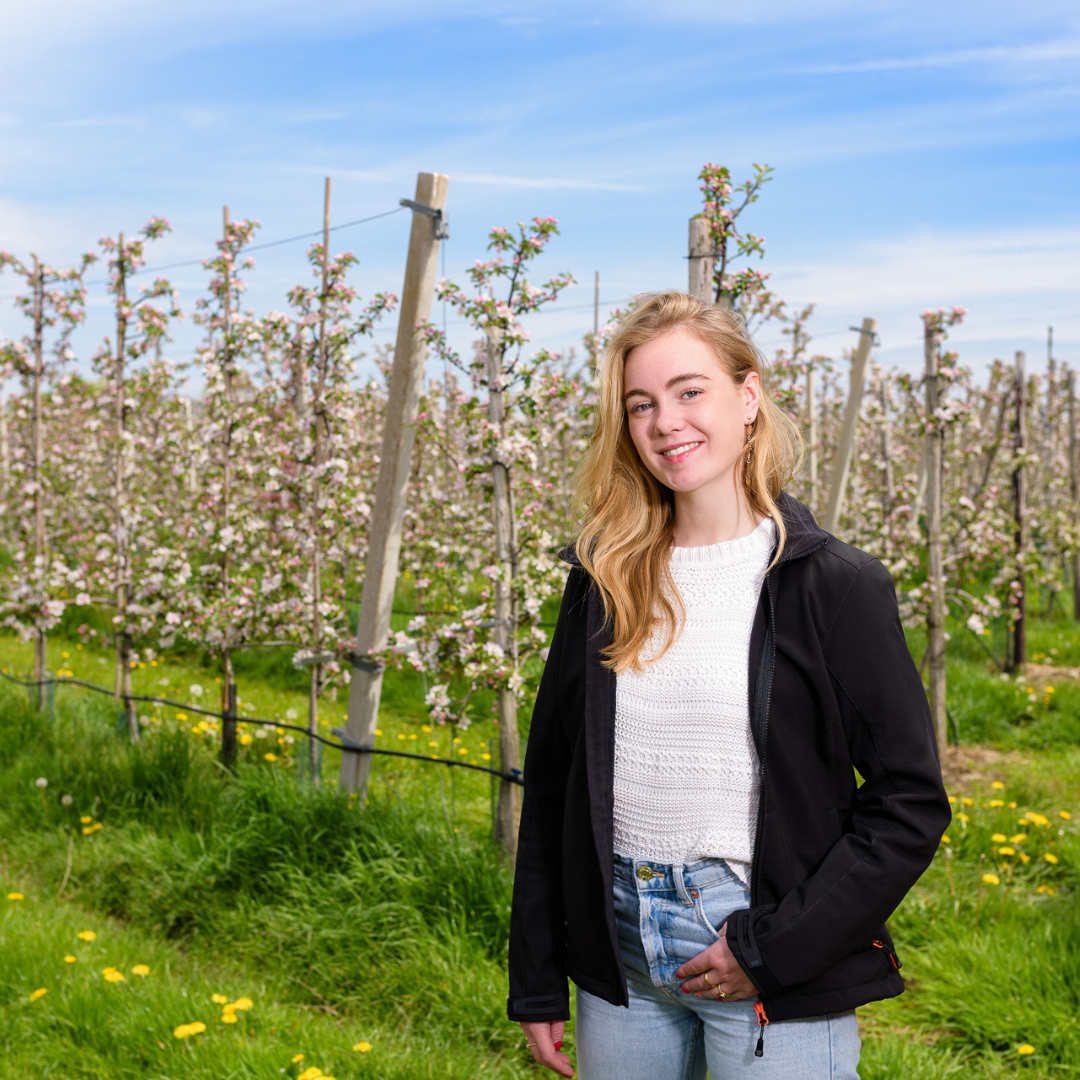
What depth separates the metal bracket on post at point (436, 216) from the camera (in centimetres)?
454

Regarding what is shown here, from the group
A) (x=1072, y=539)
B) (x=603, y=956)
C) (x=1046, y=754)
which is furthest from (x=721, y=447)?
(x=1072, y=539)

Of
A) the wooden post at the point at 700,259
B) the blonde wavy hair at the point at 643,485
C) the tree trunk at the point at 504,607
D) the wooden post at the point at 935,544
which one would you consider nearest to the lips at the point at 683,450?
the blonde wavy hair at the point at 643,485

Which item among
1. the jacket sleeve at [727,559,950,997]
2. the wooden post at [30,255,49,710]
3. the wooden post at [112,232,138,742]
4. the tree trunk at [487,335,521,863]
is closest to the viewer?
the jacket sleeve at [727,559,950,997]

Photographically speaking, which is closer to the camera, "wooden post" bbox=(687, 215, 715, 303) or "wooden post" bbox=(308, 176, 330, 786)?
"wooden post" bbox=(687, 215, 715, 303)

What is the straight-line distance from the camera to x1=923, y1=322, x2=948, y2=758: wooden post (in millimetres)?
6668

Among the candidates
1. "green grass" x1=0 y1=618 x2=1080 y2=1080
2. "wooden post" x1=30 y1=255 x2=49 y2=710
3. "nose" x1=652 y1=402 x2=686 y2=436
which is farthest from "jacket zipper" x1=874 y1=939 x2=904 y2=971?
"wooden post" x1=30 y1=255 x2=49 y2=710

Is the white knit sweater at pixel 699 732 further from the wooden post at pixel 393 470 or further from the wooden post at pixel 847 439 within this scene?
the wooden post at pixel 847 439

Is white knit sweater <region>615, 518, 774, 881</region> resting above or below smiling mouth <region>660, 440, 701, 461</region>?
below

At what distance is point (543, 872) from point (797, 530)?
84 centimetres

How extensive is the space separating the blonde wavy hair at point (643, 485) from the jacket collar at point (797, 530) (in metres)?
0.02

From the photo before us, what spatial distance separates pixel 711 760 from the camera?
1741mm

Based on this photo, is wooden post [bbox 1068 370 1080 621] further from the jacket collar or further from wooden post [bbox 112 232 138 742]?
the jacket collar

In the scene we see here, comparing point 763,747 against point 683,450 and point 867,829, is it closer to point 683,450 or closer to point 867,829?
point 867,829

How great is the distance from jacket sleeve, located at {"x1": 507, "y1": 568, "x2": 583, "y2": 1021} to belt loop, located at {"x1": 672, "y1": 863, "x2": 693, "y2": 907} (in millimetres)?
318
